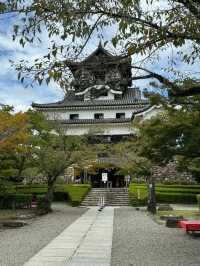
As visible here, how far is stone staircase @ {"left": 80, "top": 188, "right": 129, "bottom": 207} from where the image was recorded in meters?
40.5

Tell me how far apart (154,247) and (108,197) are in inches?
1145

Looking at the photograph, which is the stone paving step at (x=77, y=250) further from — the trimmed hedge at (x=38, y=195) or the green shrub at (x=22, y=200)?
the green shrub at (x=22, y=200)

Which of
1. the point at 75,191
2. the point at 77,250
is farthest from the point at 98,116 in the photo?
the point at 77,250

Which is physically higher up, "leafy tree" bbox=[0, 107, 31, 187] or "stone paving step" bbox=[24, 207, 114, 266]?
"leafy tree" bbox=[0, 107, 31, 187]

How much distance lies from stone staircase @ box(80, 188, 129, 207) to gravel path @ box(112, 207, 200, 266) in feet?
67.0

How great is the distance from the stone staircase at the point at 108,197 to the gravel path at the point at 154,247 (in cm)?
2042

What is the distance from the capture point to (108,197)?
140ft

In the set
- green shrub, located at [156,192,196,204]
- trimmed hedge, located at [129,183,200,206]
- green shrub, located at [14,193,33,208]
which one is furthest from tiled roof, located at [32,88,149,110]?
green shrub, located at [14,193,33,208]

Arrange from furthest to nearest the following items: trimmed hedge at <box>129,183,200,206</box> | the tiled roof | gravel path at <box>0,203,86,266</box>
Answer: the tiled roof → trimmed hedge at <box>129,183,200,206</box> → gravel path at <box>0,203,86,266</box>

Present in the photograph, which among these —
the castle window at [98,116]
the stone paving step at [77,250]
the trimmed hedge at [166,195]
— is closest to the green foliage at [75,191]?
the trimmed hedge at [166,195]

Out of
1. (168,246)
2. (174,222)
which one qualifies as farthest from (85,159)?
(168,246)

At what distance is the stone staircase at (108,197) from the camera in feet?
133

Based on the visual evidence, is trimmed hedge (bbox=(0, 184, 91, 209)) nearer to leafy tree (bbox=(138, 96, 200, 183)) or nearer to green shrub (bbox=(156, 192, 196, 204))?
green shrub (bbox=(156, 192, 196, 204))

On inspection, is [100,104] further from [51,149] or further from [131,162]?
[51,149]
